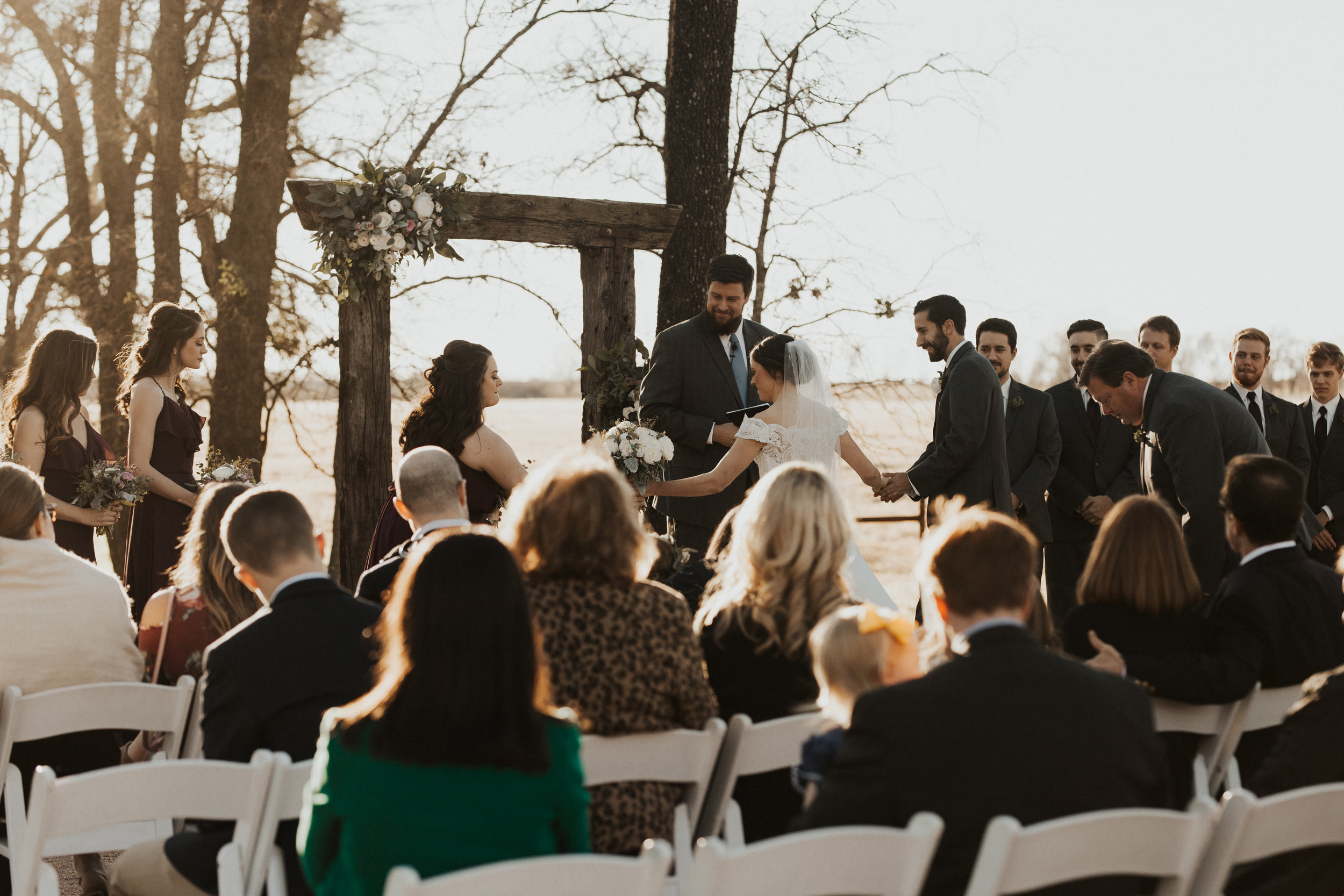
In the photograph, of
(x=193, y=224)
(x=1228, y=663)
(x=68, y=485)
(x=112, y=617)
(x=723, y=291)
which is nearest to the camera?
(x=1228, y=663)

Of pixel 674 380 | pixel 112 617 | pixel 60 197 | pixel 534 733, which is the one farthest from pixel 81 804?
pixel 60 197

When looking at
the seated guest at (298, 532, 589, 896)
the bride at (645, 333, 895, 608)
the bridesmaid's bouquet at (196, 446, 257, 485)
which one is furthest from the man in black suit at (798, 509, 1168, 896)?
the bridesmaid's bouquet at (196, 446, 257, 485)

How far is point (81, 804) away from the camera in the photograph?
2.15 meters

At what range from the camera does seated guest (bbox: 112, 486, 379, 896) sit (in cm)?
249

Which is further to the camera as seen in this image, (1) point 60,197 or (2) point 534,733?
(1) point 60,197

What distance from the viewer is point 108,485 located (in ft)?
16.5

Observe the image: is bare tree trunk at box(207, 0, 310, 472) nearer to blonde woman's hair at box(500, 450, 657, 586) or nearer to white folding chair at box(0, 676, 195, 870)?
white folding chair at box(0, 676, 195, 870)

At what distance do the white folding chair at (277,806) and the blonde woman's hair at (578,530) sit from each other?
0.59 meters

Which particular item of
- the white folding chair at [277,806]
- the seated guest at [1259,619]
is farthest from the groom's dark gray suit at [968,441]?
the white folding chair at [277,806]

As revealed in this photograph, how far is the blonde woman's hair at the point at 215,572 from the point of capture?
3365 mm

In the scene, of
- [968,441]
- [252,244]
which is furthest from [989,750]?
[252,244]

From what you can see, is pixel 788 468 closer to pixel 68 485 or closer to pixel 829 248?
pixel 68 485

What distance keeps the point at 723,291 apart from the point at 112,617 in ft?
11.4

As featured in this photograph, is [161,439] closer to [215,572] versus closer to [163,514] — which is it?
[163,514]
